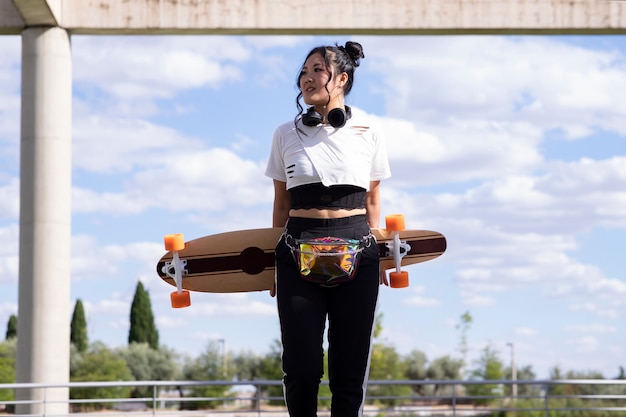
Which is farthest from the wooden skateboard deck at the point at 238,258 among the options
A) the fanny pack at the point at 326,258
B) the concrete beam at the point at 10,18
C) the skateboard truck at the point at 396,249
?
the concrete beam at the point at 10,18

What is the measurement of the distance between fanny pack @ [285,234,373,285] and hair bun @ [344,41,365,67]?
2.75ft

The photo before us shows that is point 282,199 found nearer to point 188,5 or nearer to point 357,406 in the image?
point 357,406

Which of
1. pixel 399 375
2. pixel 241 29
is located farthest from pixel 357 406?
pixel 399 375

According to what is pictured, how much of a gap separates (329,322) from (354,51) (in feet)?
3.84

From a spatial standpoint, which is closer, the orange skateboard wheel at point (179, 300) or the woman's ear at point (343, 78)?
the woman's ear at point (343, 78)

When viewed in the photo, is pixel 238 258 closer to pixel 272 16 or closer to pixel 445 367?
pixel 272 16

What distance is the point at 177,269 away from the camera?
4387 mm

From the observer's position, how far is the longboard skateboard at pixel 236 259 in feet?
14.3

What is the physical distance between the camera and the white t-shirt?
380cm

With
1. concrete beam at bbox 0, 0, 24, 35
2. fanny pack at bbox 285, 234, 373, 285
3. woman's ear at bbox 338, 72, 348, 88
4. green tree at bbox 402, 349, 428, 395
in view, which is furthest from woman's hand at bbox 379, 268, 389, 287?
green tree at bbox 402, 349, 428, 395

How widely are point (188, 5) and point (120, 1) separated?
0.75 meters

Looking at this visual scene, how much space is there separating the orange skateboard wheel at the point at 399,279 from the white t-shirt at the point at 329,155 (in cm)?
44

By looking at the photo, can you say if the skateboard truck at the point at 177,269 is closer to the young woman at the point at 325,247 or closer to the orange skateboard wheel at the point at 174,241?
the orange skateboard wheel at the point at 174,241

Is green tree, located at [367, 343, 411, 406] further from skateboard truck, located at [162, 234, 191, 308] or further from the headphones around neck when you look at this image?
the headphones around neck
